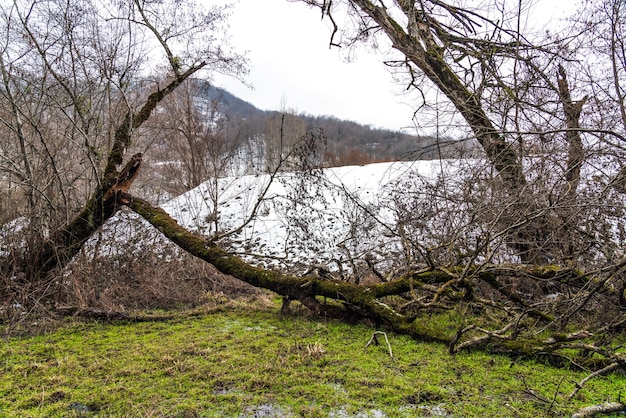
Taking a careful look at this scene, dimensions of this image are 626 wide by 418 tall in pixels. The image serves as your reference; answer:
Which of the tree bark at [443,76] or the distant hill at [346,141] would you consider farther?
the distant hill at [346,141]

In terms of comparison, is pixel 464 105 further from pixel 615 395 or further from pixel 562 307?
pixel 615 395

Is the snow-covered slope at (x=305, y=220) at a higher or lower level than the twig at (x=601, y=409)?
higher

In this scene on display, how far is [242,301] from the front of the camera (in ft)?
17.1

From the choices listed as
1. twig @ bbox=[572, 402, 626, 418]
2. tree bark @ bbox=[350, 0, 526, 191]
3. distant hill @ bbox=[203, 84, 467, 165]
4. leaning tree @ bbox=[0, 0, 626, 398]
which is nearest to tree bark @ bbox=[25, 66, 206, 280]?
leaning tree @ bbox=[0, 0, 626, 398]

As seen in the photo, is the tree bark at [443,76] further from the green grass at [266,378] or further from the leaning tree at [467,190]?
the green grass at [266,378]

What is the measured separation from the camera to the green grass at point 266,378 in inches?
98.0

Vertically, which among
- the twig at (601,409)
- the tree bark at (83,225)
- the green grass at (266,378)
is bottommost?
the green grass at (266,378)

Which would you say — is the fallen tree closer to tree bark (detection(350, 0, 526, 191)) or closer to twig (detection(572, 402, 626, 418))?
twig (detection(572, 402, 626, 418))

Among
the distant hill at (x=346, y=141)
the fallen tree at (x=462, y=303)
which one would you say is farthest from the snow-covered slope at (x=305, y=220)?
the fallen tree at (x=462, y=303)

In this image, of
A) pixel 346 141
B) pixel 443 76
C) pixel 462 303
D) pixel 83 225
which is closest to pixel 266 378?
pixel 462 303

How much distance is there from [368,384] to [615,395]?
1.57 m

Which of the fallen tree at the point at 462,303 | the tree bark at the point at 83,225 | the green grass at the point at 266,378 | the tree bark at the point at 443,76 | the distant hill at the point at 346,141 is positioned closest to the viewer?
the green grass at the point at 266,378

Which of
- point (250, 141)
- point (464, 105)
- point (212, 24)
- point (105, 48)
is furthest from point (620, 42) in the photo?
point (250, 141)

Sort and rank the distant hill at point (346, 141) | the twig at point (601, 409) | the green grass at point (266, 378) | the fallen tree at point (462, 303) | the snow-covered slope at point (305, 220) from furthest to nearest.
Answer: the snow-covered slope at point (305, 220), the distant hill at point (346, 141), the fallen tree at point (462, 303), the green grass at point (266, 378), the twig at point (601, 409)
